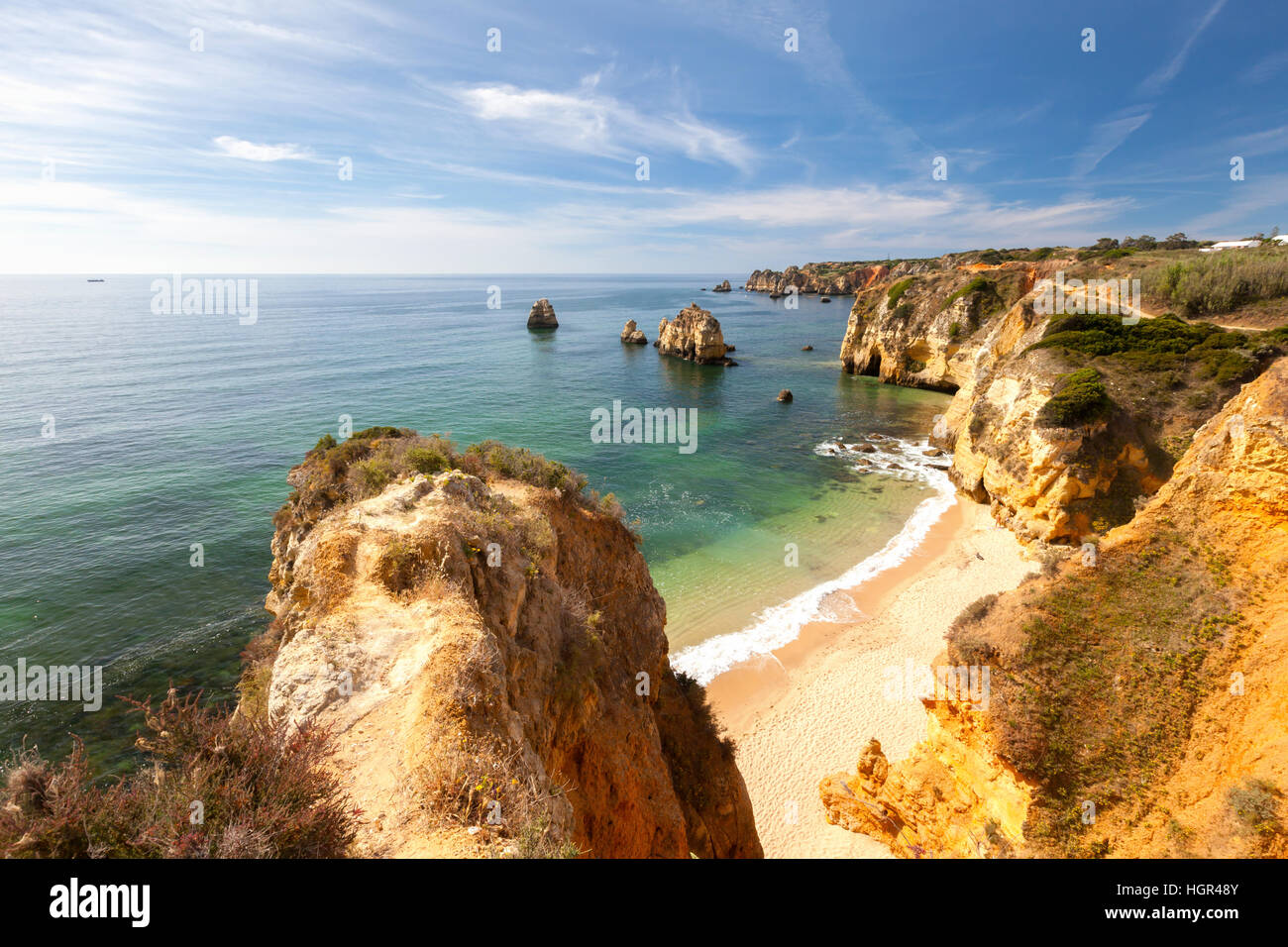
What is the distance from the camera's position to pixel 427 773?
20.1 ft

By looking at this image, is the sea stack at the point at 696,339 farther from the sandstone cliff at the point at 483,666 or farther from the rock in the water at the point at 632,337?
the sandstone cliff at the point at 483,666

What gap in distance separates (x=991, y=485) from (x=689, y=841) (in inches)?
1069

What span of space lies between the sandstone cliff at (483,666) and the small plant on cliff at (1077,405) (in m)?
22.1

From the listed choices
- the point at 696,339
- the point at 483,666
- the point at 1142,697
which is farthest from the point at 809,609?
the point at 696,339

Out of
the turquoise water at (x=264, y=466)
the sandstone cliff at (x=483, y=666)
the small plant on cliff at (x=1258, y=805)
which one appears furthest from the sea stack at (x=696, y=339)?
the small plant on cliff at (x=1258, y=805)

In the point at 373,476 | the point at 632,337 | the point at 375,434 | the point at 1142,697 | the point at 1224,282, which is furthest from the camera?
the point at 632,337

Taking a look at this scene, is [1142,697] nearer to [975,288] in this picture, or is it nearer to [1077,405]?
[1077,405]

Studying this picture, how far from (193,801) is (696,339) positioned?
78862mm

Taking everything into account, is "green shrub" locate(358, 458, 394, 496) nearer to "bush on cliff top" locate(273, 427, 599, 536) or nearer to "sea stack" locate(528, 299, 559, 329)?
→ "bush on cliff top" locate(273, 427, 599, 536)

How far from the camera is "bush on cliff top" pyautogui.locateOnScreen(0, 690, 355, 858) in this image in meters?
4.14

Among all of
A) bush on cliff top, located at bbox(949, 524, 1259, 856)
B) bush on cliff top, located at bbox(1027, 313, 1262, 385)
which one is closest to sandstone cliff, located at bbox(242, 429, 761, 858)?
bush on cliff top, located at bbox(949, 524, 1259, 856)

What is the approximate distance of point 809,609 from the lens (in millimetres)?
24609
